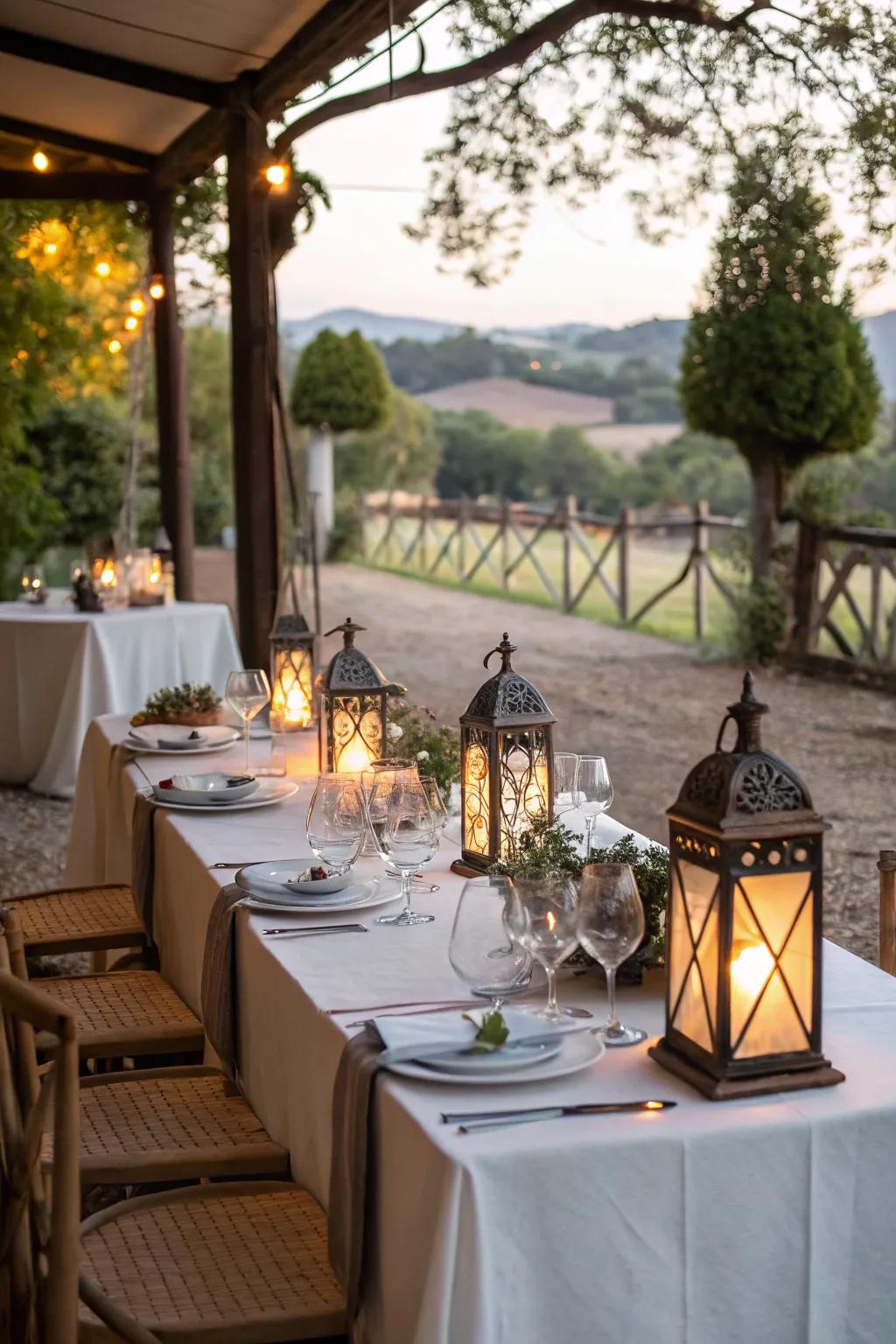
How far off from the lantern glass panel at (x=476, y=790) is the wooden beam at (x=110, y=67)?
4.65 meters

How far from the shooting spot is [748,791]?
1.61 meters

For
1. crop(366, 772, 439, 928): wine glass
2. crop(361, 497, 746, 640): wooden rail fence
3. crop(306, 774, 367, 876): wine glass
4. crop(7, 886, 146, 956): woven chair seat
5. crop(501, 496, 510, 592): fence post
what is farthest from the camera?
crop(501, 496, 510, 592): fence post

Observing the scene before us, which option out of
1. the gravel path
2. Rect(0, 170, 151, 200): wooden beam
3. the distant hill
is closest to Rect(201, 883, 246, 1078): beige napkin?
the gravel path

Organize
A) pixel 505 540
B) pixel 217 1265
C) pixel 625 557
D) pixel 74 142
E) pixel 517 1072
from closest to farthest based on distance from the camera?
1. pixel 517 1072
2. pixel 217 1265
3. pixel 74 142
4. pixel 625 557
5. pixel 505 540

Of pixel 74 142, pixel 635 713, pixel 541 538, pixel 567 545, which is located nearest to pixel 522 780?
pixel 635 713

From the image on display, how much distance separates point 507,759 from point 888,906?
709 millimetres

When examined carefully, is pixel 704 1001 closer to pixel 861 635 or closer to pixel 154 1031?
pixel 154 1031

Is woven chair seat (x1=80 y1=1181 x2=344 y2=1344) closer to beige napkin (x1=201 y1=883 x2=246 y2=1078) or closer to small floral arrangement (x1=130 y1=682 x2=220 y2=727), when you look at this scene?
beige napkin (x1=201 y1=883 x2=246 y2=1078)

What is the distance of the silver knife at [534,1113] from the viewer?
1.55m

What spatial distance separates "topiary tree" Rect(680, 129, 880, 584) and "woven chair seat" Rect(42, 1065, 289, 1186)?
765 cm

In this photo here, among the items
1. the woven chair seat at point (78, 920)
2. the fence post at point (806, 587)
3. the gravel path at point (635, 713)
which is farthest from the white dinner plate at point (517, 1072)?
the fence post at point (806, 587)

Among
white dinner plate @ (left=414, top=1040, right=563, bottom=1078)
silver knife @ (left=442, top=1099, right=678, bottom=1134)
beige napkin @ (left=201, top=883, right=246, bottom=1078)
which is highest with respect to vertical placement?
white dinner plate @ (left=414, top=1040, right=563, bottom=1078)

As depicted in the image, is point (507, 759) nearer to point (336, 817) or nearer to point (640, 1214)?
point (336, 817)

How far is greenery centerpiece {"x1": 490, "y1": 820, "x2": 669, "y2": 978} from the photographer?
6.49 ft
